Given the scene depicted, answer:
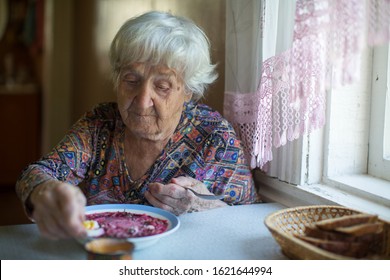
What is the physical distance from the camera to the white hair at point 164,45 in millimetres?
1366

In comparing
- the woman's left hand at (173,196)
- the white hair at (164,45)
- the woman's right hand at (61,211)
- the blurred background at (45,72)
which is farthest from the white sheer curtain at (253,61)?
the blurred background at (45,72)

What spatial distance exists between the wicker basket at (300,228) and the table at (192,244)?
0.06 metres

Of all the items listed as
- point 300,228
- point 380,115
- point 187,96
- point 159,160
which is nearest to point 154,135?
point 159,160

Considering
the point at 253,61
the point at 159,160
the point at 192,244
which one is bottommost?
the point at 192,244

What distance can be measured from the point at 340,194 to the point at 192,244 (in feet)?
1.68

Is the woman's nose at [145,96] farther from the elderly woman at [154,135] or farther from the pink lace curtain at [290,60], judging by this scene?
the pink lace curtain at [290,60]

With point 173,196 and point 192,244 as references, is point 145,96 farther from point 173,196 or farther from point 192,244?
point 192,244

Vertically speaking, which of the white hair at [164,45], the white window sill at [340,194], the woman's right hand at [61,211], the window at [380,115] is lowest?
the white window sill at [340,194]

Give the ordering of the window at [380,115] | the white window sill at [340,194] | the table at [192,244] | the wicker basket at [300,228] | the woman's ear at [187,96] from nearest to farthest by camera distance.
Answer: the wicker basket at [300,228] → the table at [192,244] → the white window sill at [340,194] → the window at [380,115] → the woman's ear at [187,96]

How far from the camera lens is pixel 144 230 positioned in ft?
3.45

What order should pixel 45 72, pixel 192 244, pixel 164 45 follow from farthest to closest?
pixel 45 72
pixel 164 45
pixel 192 244

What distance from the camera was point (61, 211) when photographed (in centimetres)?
90
